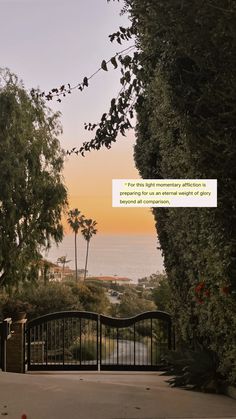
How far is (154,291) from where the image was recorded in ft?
48.9

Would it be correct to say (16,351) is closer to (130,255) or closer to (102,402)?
(130,255)

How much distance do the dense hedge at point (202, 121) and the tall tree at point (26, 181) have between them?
29.6 feet

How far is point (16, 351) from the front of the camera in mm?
10656

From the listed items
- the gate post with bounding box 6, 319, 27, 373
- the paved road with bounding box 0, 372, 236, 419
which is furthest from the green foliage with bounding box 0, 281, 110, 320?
the paved road with bounding box 0, 372, 236, 419

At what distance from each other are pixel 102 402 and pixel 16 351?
5.43m

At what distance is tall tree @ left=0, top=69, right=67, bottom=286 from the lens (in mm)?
15688

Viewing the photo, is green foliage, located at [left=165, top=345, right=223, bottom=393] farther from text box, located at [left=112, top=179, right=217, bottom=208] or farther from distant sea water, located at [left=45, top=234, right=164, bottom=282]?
distant sea water, located at [left=45, top=234, right=164, bottom=282]

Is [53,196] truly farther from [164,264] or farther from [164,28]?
[164,28]

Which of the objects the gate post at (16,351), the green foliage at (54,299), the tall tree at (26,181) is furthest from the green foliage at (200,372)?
the green foliage at (54,299)

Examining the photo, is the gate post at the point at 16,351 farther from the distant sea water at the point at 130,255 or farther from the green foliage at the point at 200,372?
the green foliage at the point at 200,372

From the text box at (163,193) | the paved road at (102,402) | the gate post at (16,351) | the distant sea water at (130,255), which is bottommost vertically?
the gate post at (16,351)

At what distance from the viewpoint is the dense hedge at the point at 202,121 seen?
12.3ft

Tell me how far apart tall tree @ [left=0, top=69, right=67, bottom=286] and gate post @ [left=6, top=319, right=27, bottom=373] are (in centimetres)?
549

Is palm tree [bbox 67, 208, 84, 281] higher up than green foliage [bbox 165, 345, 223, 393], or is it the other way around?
palm tree [bbox 67, 208, 84, 281]
